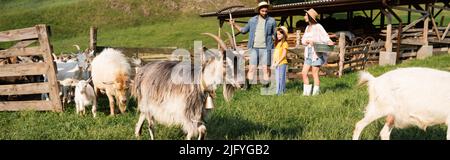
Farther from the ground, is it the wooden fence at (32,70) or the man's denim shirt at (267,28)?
the man's denim shirt at (267,28)

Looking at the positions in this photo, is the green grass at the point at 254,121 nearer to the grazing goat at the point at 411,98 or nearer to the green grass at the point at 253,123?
the green grass at the point at 253,123

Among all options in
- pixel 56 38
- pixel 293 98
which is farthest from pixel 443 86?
pixel 56 38

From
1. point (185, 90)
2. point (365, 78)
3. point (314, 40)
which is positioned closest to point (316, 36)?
point (314, 40)

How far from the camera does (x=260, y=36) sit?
8.31m

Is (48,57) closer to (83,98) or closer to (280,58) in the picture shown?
(83,98)

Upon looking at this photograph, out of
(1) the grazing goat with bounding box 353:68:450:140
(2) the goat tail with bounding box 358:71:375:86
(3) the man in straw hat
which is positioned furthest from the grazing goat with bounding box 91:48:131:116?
(1) the grazing goat with bounding box 353:68:450:140

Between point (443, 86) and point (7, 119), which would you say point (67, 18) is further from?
point (443, 86)

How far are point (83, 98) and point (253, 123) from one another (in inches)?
152

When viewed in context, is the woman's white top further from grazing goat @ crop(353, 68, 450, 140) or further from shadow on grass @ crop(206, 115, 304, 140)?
grazing goat @ crop(353, 68, 450, 140)

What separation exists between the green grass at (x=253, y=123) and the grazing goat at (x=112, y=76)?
0.41 m

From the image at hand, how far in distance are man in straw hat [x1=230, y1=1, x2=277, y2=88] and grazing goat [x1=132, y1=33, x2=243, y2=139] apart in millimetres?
3040

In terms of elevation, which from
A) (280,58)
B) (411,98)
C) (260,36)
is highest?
(260,36)

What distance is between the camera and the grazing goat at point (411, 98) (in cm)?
434

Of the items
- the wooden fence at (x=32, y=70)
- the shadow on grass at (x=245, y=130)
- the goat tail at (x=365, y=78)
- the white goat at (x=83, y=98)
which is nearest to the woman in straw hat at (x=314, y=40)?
the shadow on grass at (x=245, y=130)
